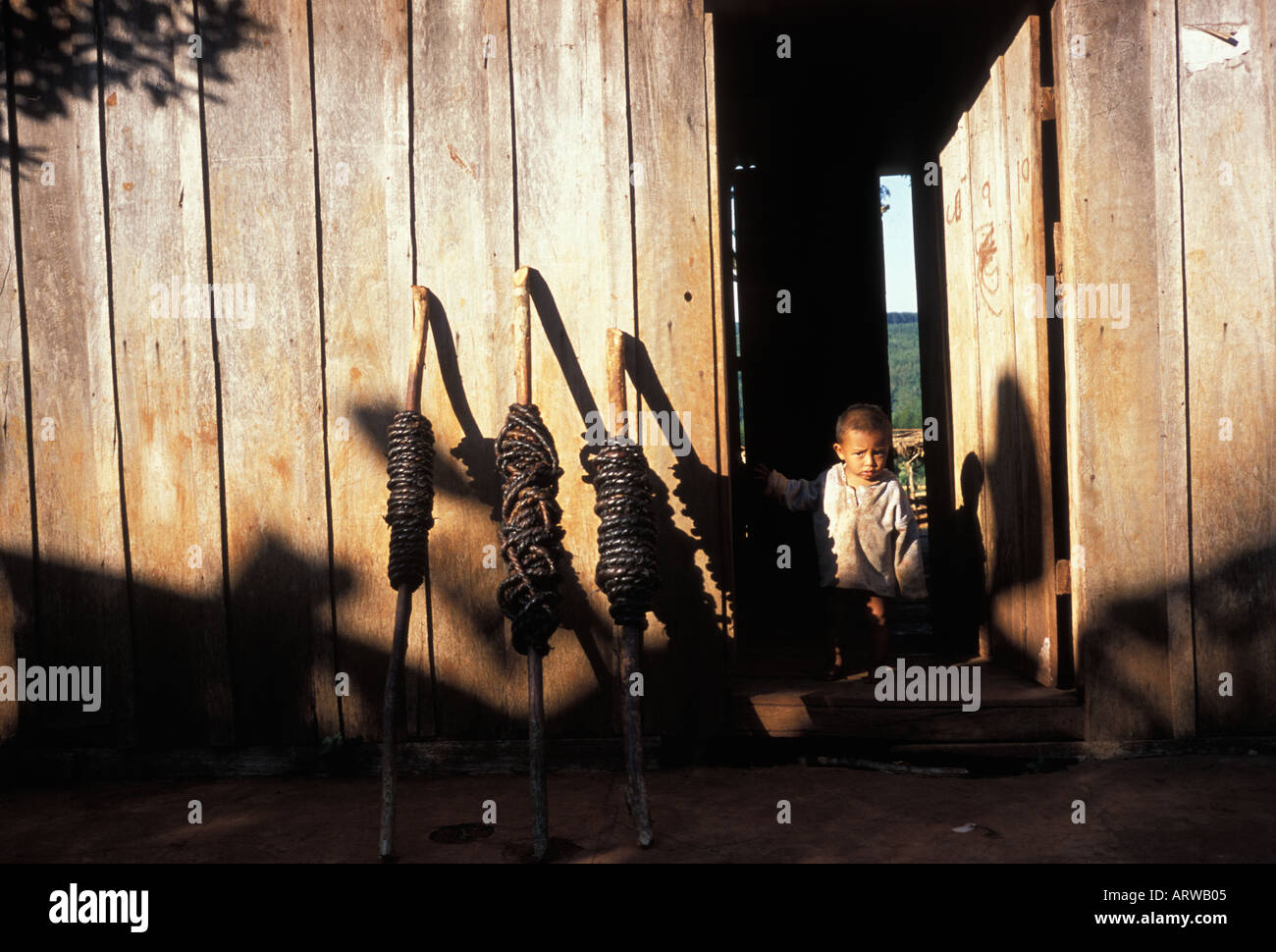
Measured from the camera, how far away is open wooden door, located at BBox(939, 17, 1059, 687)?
3.42m

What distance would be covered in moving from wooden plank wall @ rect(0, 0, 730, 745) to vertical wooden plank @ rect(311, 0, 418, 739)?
0.4 inches

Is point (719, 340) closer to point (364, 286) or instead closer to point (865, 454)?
point (865, 454)

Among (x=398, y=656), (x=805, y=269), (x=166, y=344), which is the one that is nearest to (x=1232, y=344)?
(x=398, y=656)

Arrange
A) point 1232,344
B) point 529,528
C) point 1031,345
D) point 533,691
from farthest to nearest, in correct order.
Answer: point 1031,345 < point 1232,344 < point 529,528 < point 533,691

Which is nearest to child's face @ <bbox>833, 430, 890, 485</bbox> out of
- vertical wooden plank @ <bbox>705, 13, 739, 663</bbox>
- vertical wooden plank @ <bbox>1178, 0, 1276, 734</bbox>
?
vertical wooden plank @ <bbox>705, 13, 739, 663</bbox>

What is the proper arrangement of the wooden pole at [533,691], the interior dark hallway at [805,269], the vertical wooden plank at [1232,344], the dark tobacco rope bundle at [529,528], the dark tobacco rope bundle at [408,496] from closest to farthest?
1. the wooden pole at [533,691]
2. the dark tobacco rope bundle at [529,528]
3. the dark tobacco rope bundle at [408,496]
4. the vertical wooden plank at [1232,344]
5. the interior dark hallway at [805,269]

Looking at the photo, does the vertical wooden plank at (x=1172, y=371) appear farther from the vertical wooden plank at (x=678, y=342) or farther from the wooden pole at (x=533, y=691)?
the wooden pole at (x=533, y=691)

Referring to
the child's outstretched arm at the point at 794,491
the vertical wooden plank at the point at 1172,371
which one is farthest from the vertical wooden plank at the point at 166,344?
the vertical wooden plank at the point at 1172,371

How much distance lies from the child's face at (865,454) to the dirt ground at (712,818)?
119 centimetres

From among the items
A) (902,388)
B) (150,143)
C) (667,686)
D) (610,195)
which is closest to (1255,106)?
(610,195)

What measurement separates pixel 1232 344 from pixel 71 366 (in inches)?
164

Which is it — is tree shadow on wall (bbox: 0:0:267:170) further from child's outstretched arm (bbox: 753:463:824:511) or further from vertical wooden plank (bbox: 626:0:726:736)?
child's outstretched arm (bbox: 753:463:824:511)

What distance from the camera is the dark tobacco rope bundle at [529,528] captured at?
2773mm

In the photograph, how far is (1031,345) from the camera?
3484mm
